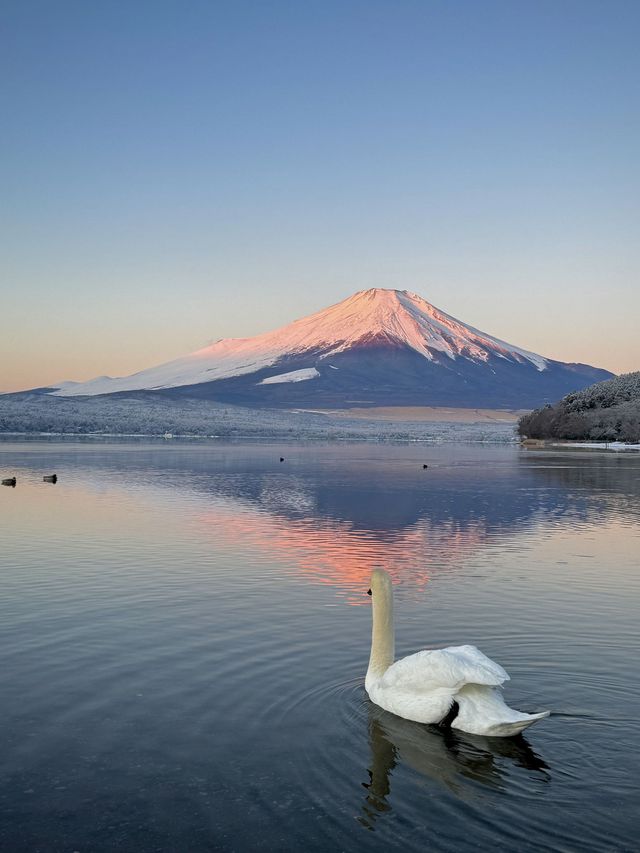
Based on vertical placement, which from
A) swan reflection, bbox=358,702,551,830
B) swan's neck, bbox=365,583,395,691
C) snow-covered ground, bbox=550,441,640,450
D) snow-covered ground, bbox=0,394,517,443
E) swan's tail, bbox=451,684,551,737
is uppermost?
snow-covered ground, bbox=0,394,517,443

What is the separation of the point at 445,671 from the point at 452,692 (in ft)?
0.73

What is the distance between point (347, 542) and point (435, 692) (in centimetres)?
1283

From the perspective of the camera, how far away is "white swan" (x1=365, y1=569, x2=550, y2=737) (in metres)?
8.09

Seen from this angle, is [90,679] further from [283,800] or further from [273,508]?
[273,508]

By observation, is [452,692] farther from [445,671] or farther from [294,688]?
[294,688]

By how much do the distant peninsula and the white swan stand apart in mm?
83724

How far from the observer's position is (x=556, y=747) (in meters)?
8.23

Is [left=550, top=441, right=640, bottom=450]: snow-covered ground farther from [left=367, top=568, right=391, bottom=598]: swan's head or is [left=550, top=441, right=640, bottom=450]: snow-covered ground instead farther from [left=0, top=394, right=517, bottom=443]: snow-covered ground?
[left=367, top=568, right=391, bottom=598]: swan's head

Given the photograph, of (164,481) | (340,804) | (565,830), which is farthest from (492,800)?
(164,481)

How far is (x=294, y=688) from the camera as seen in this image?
390 inches

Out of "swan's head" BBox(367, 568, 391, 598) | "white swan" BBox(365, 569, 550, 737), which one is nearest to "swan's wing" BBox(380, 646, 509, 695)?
"white swan" BBox(365, 569, 550, 737)

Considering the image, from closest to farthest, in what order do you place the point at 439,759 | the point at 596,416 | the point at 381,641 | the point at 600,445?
the point at 439,759 < the point at 381,641 < the point at 600,445 < the point at 596,416

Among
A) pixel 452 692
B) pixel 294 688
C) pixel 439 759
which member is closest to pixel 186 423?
pixel 294 688

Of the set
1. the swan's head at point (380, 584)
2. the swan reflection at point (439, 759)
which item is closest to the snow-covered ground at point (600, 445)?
the swan's head at point (380, 584)
